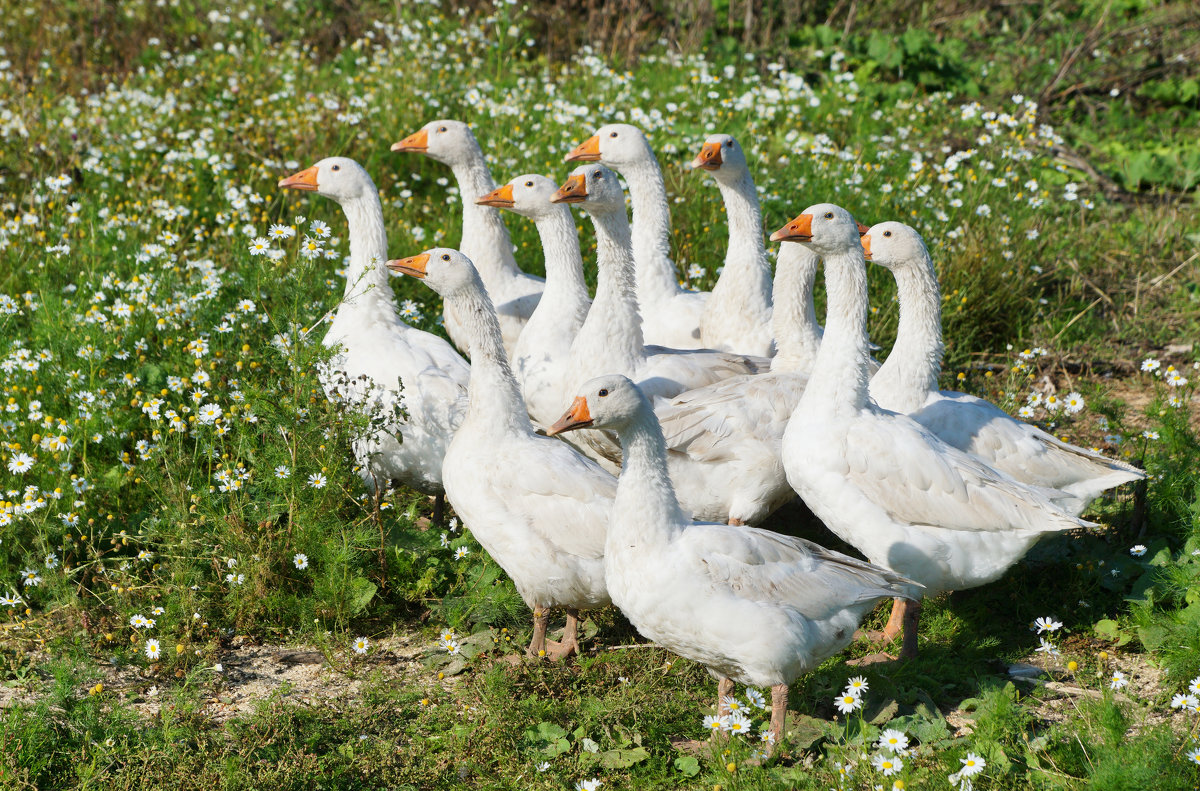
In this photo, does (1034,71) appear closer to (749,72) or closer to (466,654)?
(749,72)

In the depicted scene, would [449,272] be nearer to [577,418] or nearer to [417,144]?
[577,418]

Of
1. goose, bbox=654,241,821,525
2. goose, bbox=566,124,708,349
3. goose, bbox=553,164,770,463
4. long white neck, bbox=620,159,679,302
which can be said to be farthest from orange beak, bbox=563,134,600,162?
goose, bbox=654,241,821,525

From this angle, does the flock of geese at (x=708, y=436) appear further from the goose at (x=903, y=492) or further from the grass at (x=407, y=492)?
the grass at (x=407, y=492)

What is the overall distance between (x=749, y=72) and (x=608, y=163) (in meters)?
5.06

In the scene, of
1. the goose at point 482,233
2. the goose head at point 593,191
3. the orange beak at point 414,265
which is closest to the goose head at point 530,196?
the goose head at point 593,191

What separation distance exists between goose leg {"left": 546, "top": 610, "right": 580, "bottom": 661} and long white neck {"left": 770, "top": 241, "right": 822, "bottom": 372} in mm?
1993

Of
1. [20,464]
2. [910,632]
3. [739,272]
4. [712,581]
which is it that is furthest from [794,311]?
[20,464]

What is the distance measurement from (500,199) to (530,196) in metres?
0.24

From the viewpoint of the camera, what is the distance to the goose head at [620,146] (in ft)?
23.2

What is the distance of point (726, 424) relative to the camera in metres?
5.53

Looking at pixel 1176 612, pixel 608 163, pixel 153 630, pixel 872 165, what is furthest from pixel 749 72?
pixel 153 630

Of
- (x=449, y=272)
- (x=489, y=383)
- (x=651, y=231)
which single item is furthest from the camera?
(x=651, y=231)

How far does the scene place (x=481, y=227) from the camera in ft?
25.1

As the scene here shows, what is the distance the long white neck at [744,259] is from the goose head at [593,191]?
3.18ft
